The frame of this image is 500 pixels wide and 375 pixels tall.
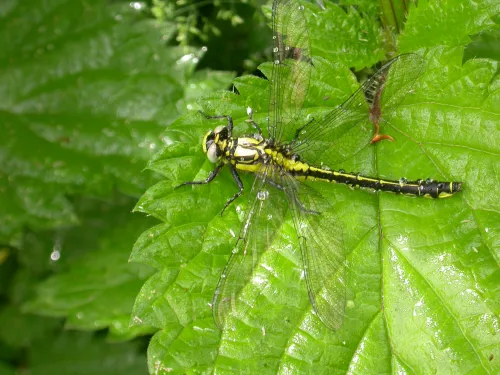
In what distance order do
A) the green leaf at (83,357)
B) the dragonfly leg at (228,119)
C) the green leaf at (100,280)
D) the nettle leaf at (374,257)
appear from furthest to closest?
the green leaf at (83,357), the green leaf at (100,280), the dragonfly leg at (228,119), the nettle leaf at (374,257)

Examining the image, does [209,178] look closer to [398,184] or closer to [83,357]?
[398,184]

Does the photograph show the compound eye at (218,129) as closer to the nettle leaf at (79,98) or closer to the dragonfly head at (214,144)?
the dragonfly head at (214,144)

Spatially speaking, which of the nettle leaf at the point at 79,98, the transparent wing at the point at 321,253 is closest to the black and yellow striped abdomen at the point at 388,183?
the transparent wing at the point at 321,253

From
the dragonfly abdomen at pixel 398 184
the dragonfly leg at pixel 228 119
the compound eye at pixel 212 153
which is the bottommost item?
the compound eye at pixel 212 153

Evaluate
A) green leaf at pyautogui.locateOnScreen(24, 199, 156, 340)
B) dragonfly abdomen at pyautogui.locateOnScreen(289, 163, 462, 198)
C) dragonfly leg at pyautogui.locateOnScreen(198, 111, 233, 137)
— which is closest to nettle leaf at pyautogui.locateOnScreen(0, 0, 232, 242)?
green leaf at pyautogui.locateOnScreen(24, 199, 156, 340)

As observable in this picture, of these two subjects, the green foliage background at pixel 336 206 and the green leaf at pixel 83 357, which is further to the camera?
the green leaf at pixel 83 357

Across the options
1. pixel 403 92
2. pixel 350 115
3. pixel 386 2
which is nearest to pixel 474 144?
pixel 403 92

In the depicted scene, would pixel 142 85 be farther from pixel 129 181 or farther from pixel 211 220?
pixel 211 220
